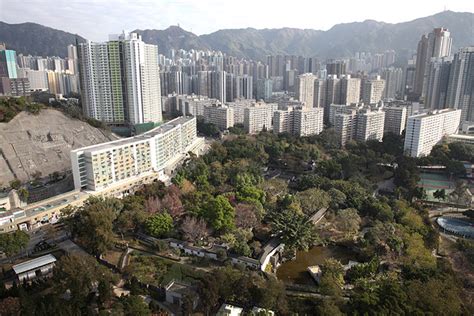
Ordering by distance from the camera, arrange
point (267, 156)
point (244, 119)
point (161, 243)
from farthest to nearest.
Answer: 1. point (244, 119)
2. point (267, 156)
3. point (161, 243)

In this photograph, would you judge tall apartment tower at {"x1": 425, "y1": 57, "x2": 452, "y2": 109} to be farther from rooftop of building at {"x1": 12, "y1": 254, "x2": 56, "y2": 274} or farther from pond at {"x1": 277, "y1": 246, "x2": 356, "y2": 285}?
rooftop of building at {"x1": 12, "y1": 254, "x2": 56, "y2": 274}

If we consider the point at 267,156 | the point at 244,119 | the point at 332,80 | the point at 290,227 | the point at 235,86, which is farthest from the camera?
the point at 235,86

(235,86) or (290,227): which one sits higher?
(235,86)

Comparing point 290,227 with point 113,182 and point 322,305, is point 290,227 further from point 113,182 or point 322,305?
point 113,182

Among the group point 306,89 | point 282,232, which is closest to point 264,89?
point 306,89

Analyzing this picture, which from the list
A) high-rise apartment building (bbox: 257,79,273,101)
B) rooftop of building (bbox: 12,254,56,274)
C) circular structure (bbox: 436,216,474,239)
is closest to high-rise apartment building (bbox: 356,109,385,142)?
circular structure (bbox: 436,216,474,239)

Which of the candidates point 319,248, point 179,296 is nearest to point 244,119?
point 319,248

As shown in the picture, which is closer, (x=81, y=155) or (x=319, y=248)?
(x=319, y=248)
